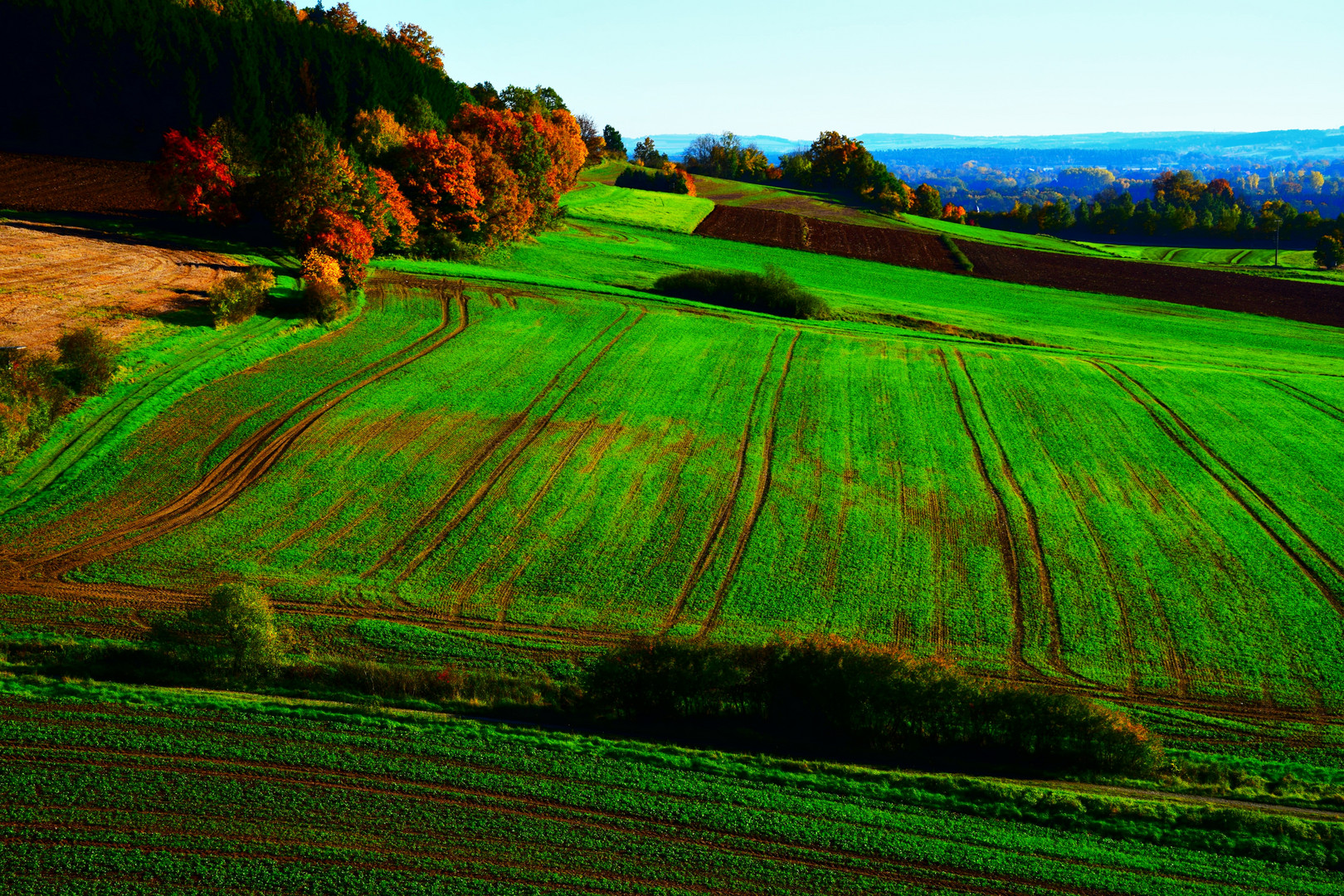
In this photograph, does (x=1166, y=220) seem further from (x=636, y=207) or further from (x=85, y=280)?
(x=85, y=280)

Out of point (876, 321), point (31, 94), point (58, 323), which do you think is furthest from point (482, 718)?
point (31, 94)

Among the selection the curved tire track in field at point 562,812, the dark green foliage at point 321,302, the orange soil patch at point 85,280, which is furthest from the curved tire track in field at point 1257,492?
the orange soil patch at point 85,280

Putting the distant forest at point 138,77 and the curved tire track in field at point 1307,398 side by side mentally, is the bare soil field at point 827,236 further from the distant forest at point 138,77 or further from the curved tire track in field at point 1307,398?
the distant forest at point 138,77

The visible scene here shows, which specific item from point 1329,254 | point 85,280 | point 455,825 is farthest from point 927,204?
point 455,825

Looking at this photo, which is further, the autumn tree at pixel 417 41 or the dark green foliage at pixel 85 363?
the autumn tree at pixel 417 41

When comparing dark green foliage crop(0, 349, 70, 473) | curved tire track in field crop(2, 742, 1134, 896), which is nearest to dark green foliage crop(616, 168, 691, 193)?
dark green foliage crop(0, 349, 70, 473)

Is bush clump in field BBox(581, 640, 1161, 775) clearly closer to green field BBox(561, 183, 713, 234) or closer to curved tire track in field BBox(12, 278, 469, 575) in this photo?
curved tire track in field BBox(12, 278, 469, 575)

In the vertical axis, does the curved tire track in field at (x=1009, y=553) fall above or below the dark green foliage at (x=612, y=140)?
below
